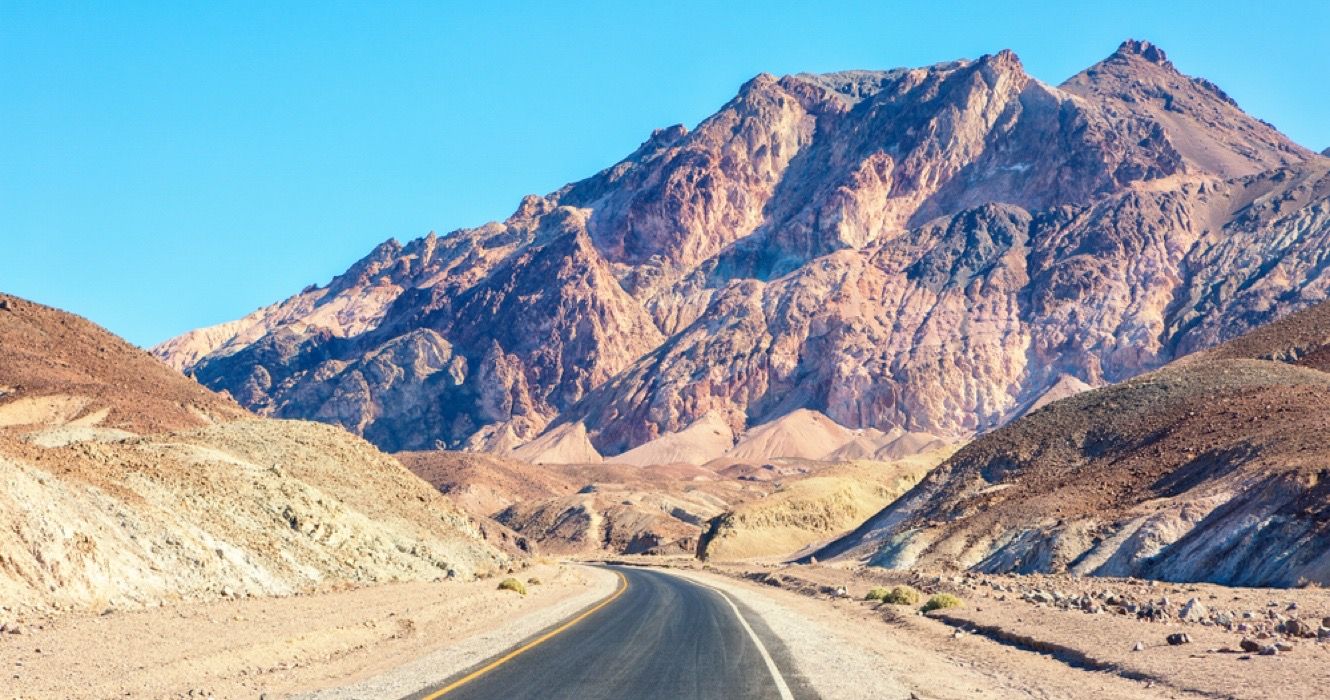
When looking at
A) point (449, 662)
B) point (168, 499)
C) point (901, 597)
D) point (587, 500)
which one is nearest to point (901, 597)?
point (901, 597)

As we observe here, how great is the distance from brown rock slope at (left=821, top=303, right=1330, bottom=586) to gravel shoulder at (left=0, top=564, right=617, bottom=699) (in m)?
21.1

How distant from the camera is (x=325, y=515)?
44.8 meters

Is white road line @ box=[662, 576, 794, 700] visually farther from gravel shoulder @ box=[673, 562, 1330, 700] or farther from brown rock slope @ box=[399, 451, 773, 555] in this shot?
brown rock slope @ box=[399, 451, 773, 555]

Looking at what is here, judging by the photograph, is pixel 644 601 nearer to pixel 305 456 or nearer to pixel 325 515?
pixel 325 515

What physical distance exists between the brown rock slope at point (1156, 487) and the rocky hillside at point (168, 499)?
82.4ft

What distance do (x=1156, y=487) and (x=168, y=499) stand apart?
4004 cm

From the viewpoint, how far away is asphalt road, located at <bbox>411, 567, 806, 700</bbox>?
16.1m

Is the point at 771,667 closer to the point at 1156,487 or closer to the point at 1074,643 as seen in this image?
the point at 1074,643

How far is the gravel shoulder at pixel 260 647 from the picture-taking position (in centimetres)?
1677

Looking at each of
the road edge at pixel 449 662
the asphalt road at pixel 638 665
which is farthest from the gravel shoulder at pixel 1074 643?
the road edge at pixel 449 662

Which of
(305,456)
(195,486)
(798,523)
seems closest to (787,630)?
(195,486)

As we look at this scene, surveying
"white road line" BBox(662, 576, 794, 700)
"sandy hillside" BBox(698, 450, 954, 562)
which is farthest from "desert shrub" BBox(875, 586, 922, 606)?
"sandy hillside" BBox(698, 450, 954, 562)

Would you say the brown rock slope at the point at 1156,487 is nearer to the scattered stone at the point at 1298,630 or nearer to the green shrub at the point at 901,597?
the green shrub at the point at 901,597

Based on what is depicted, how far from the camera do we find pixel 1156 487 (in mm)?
52062
